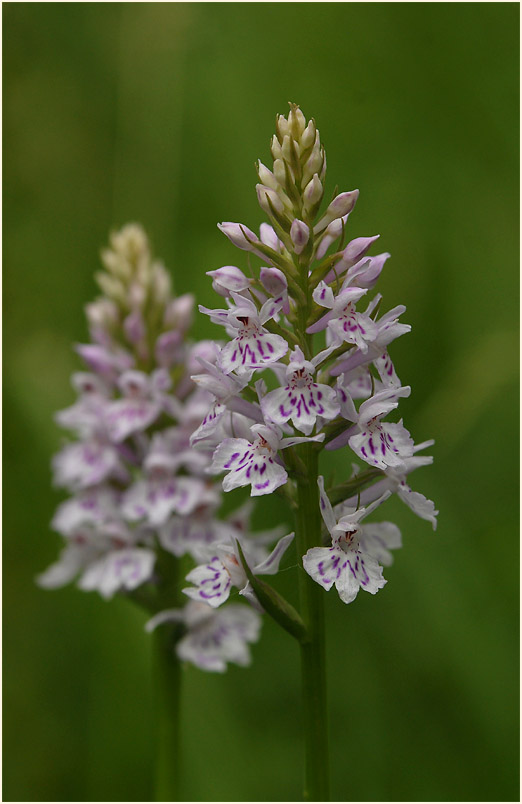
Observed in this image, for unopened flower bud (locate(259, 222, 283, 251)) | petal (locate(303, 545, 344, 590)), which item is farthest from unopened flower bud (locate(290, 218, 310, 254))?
petal (locate(303, 545, 344, 590))

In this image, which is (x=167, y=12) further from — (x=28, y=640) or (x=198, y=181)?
(x=28, y=640)

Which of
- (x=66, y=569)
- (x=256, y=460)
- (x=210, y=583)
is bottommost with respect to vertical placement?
(x=66, y=569)

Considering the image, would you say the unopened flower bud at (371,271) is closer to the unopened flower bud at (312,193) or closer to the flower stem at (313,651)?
the unopened flower bud at (312,193)

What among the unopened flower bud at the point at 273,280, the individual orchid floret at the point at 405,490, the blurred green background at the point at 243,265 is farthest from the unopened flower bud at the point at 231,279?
the blurred green background at the point at 243,265

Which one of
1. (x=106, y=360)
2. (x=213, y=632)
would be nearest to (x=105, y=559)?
(x=213, y=632)

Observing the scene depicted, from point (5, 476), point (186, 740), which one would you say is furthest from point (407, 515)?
point (5, 476)

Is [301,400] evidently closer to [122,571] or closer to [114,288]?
[122,571]

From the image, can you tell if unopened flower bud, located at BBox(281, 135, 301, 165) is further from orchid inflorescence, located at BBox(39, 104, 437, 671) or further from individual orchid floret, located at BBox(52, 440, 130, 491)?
individual orchid floret, located at BBox(52, 440, 130, 491)
